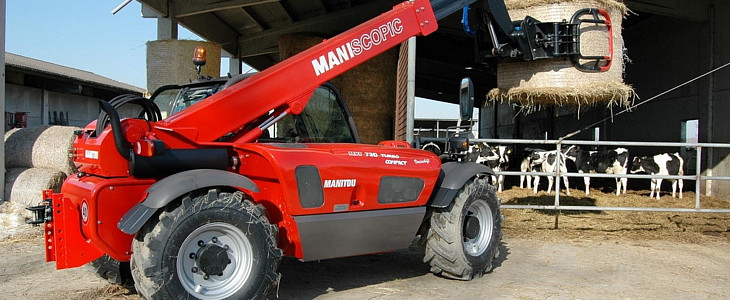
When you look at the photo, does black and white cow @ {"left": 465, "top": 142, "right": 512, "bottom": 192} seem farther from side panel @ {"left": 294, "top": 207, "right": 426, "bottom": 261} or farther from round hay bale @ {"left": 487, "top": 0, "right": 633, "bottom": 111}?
side panel @ {"left": 294, "top": 207, "right": 426, "bottom": 261}

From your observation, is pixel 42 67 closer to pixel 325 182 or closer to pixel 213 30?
pixel 213 30

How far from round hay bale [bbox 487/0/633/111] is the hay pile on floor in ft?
21.3

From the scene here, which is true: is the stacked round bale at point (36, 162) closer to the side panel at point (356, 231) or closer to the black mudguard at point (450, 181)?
the side panel at point (356, 231)

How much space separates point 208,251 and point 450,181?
A: 8.23 ft

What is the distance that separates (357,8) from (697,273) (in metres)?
10.3

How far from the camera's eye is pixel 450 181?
5.40m

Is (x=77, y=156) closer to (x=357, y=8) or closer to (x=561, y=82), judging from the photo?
(x=561, y=82)

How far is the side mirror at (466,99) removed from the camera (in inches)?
207

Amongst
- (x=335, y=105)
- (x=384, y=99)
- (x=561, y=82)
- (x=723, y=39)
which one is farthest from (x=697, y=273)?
(x=723, y=39)

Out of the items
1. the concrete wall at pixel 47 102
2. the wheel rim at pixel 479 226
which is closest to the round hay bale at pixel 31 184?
the wheel rim at pixel 479 226

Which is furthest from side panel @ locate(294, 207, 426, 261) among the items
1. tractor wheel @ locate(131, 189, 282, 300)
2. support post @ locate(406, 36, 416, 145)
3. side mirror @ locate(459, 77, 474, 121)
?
support post @ locate(406, 36, 416, 145)

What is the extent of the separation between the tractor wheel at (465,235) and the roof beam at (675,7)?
8.17 metres

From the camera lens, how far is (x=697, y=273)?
5.91m

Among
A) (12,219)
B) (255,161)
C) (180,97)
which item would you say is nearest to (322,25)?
(12,219)
